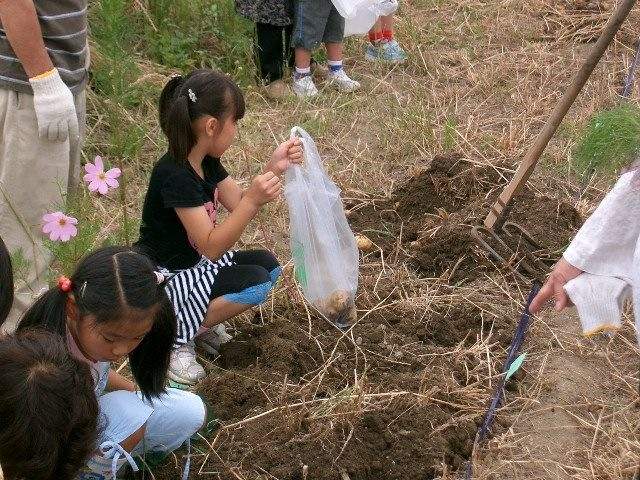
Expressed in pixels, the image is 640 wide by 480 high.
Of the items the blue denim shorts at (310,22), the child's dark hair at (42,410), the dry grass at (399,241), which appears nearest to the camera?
the child's dark hair at (42,410)

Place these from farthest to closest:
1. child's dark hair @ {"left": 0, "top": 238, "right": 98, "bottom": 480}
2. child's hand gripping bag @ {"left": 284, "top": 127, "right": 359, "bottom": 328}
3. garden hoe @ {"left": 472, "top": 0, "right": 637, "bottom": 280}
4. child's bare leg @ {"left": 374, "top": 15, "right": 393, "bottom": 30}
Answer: child's bare leg @ {"left": 374, "top": 15, "right": 393, "bottom": 30} < garden hoe @ {"left": 472, "top": 0, "right": 637, "bottom": 280} < child's hand gripping bag @ {"left": 284, "top": 127, "right": 359, "bottom": 328} < child's dark hair @ {"left": 0, "top": 238, "right": 98, "bottom": 480}

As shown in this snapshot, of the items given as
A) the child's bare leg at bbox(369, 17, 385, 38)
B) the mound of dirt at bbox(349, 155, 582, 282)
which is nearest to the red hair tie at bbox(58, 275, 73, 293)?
the mound of dirt at bbox(349, 155, 582, 282)

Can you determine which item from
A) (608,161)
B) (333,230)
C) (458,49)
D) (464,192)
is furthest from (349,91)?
(333,230)

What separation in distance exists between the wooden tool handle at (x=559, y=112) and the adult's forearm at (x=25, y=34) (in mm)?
1698

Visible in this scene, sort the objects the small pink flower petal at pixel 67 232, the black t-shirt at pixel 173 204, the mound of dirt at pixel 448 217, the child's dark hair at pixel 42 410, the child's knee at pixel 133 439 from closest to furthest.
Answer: the child's dark hair at pixel 42 410, the child's knee at pixel 133 439, the small pink flower petal at pixel 67 232, the black t-shirt at pixel 173 204, the mound of dirt at pixel 448 217

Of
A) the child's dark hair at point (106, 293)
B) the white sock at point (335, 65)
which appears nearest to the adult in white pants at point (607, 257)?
the child's dark hair at point (106, 293)

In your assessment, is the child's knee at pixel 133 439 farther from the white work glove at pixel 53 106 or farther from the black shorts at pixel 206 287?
the white work glove at pixel 53 106

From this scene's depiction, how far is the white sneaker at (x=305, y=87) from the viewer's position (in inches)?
196

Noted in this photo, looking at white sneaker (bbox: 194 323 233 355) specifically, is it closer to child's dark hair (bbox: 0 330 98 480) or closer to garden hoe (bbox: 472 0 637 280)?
garden hoe (bbox: 472 0 637 280)

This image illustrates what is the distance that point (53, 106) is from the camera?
2814 millimetres

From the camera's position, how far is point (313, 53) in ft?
18.1

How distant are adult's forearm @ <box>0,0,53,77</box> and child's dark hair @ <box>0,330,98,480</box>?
1.18m

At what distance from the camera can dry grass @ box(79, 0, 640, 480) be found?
262 centimetres

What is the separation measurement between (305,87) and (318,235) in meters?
2.32
